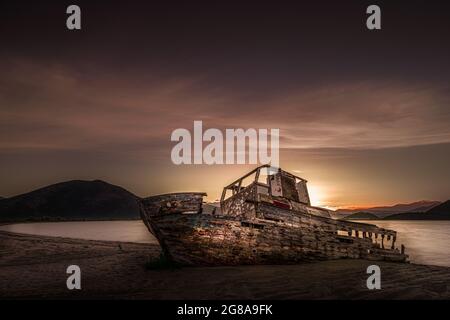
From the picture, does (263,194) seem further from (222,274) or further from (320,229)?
(222,274)

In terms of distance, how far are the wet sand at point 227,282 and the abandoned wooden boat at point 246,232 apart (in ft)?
1.61

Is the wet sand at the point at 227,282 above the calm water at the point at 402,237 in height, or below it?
above

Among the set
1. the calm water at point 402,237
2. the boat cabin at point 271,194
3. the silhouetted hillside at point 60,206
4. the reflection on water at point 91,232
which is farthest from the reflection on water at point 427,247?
the silhouetted hillside at point 60,206

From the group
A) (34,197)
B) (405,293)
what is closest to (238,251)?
(405,293)

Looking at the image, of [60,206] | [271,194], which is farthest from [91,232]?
[60,206]

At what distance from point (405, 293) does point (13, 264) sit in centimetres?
1438

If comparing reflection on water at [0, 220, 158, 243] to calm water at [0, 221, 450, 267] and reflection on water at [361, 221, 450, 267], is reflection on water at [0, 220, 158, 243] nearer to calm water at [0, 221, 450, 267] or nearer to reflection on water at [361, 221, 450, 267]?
calm water at [0, 221, 450, 267]

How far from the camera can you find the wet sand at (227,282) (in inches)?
321

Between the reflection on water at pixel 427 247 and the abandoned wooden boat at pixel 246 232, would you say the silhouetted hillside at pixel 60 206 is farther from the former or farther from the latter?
the abandoned wooden boat at pixel 246 232

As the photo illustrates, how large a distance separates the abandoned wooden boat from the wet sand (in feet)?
1.61

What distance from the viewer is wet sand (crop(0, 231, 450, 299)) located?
26.8 ft
